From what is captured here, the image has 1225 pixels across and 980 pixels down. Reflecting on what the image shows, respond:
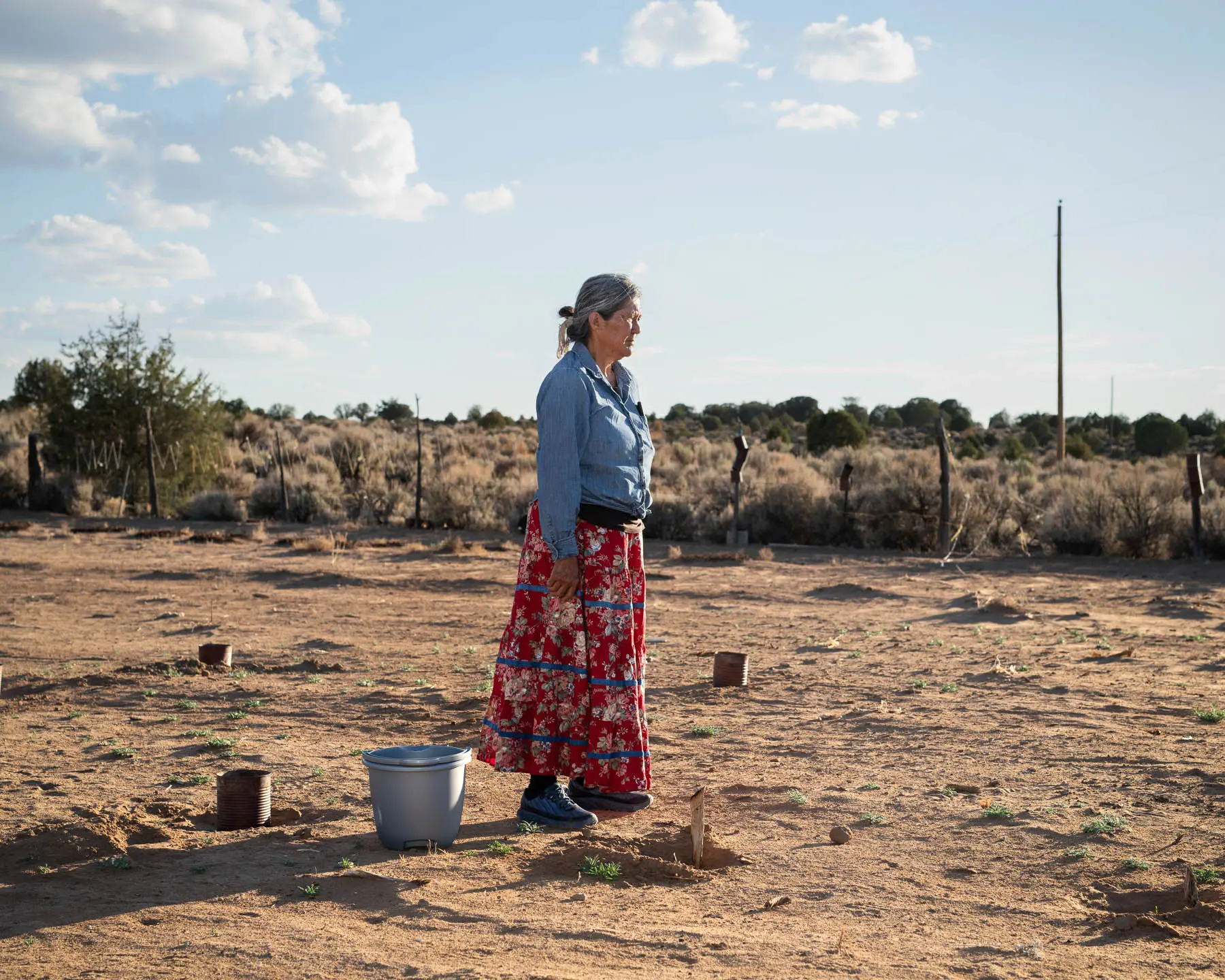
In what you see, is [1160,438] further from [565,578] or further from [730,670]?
[565,578]

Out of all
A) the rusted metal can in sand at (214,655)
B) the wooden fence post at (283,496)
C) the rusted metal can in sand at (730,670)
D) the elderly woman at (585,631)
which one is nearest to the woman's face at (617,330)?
the elderly woman at (585,631)

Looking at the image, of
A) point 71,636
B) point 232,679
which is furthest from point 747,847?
point 71,636

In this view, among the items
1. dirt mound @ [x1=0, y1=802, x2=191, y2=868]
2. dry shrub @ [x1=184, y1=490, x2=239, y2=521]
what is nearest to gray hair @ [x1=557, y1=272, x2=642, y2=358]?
dirt mound @ [x1=0, y1=802, x2=191, y2=868]

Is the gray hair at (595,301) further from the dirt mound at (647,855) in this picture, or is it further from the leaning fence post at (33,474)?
the leaning fence post at (33,474)

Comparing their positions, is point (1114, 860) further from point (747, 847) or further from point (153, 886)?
point (153, 886)

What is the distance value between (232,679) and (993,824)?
5.38 metres

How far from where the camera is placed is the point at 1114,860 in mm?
4555

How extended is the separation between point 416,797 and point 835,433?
35.9 meters

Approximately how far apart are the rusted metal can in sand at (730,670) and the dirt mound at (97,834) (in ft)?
13.3

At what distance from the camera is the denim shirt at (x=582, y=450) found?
4.67m

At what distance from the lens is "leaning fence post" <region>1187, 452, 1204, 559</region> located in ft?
54.0

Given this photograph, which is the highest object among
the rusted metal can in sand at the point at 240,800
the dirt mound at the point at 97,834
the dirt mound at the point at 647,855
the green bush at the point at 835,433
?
the green bush at the point at 835,433

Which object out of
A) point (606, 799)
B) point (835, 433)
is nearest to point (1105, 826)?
point (606, 799)

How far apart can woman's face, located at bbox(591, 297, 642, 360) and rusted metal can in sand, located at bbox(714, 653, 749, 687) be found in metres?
3.68
